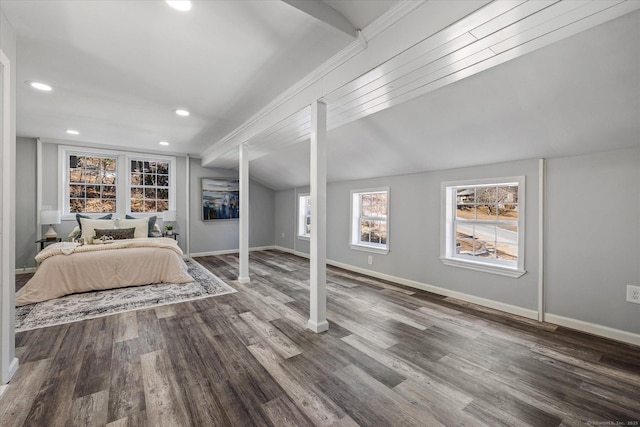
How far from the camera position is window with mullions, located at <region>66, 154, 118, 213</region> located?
5434mm

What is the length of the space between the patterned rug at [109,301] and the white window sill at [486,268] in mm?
3073

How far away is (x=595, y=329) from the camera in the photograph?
8.38 ft

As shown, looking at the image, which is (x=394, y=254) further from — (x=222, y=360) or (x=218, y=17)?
(x=218, y=17)

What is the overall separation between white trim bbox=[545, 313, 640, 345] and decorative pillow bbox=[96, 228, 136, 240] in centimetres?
634

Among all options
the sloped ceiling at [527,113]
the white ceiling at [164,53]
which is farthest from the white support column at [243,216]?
the sloped ceiling at [527,113]

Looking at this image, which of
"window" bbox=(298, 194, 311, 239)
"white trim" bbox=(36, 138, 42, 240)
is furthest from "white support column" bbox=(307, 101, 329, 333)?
"white trim" bbox=(36, 138, 42, 240)

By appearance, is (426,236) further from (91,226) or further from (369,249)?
(91,226)

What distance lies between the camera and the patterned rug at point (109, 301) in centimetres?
287

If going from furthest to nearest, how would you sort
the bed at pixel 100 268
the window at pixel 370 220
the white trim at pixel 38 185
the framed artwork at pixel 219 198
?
the framed artwork at pixel 219 198
the white trim at pixel 38 185
the window at pixel 370 220
the bed at pixel 100 268

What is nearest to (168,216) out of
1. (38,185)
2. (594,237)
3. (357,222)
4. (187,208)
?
(187,208)

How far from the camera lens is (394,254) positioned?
14.4 feet

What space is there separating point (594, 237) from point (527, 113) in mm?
1383

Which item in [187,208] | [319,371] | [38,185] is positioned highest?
[38,185]

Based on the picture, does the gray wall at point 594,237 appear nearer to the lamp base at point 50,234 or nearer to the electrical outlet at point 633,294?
the electrical outlet at point 633,294
